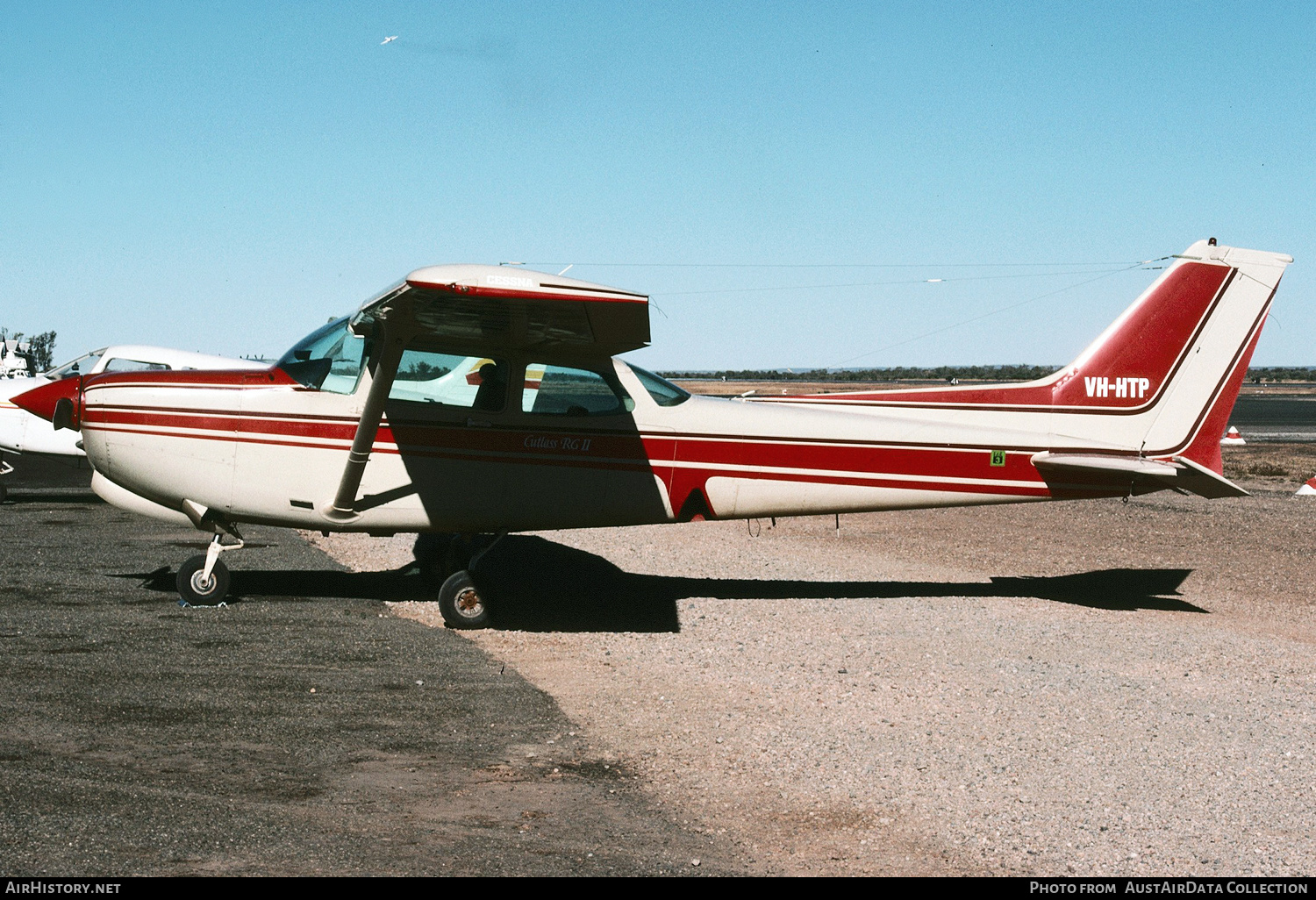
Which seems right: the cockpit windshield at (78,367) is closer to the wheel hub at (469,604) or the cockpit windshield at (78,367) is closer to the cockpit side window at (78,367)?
the cockpit side window at (78,367)

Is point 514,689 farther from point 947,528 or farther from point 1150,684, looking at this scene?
point 947,528

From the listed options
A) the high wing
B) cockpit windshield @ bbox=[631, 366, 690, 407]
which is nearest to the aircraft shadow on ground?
cockpit windshield @ bbox=[631, 366, 690, 407]

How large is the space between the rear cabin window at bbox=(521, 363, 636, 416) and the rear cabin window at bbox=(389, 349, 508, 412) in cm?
21

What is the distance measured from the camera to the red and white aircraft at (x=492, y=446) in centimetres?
855

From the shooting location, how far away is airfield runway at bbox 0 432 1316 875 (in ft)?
13.9

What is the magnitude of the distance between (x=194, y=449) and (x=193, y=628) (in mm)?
1439

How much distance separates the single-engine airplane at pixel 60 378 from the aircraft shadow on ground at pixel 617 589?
6.64 meters

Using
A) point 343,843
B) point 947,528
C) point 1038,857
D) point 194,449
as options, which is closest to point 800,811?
point 1038,857

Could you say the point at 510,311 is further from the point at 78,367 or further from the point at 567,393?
the point at 78,367

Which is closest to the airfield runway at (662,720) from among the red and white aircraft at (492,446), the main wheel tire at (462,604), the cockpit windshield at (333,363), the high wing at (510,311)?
the main wheel tire at (462,604)

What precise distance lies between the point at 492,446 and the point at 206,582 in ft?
8.22

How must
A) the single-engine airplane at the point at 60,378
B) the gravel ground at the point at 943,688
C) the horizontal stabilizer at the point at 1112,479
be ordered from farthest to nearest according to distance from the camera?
1. the single-engine airplane at the point at 60,378
2. the horizontal stabilizer at the point at 1112,479
3. the gravel ground at the point at 943,688

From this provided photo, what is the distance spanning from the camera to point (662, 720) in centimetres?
607

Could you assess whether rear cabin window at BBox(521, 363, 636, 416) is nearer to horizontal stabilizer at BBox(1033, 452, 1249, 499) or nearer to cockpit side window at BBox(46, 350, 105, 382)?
horizontal stabilizer at BBox(1033, 452, 1249, 499)
